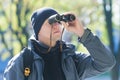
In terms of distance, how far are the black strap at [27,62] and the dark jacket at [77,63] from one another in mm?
28

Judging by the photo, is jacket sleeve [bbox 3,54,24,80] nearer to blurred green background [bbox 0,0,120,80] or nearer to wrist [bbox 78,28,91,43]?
wrist [bbox 78,28,91,43]

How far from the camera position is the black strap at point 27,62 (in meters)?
3.18

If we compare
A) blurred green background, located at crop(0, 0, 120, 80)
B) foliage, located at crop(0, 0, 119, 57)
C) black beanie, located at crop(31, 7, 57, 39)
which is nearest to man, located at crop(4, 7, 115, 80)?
black beanie, located at crop(31, 7, 57, 39)

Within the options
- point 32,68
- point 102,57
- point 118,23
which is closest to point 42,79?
point 32,68

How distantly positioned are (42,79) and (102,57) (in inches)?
19.9

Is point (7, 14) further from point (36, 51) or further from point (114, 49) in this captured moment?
point (36, 51)

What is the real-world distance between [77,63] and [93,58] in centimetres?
19

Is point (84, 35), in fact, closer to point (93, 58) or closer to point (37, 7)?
point (93, 58)

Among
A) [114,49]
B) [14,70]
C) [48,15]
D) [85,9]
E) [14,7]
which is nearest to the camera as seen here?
[14,70]

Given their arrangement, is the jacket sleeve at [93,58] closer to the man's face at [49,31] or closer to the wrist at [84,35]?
the wrist at [84,35]

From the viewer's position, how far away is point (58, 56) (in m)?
3.38

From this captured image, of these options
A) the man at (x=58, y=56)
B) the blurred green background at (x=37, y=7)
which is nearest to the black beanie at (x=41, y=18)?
the man at (x=58, y=56)

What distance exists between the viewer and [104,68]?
3.35 metres

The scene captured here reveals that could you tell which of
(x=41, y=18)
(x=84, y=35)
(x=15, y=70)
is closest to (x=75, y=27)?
(x=84, y=35)
